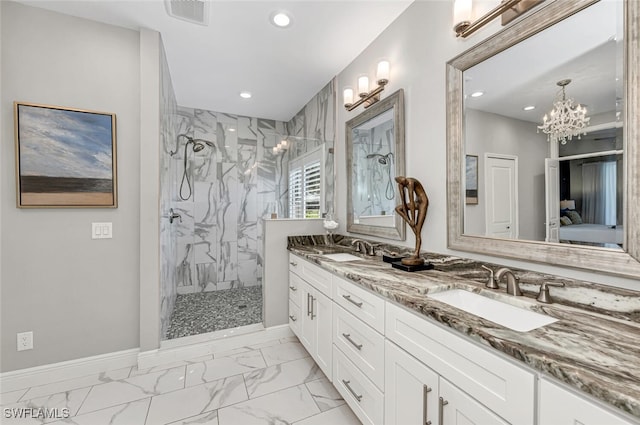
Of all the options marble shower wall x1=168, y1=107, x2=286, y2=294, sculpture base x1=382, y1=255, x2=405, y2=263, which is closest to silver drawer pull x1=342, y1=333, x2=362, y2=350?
sculpture base x1=382, y1=255, x2=405, y2=263

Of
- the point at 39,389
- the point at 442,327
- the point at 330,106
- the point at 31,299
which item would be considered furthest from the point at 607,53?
the point at 39,389

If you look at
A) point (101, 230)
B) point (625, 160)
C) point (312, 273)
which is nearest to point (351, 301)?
point (312, 273)

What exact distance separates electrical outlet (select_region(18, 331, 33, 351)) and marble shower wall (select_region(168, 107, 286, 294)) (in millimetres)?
1633

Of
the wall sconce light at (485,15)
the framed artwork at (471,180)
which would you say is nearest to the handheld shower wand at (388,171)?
the framed artwork at (471,180)

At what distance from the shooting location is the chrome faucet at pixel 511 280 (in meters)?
1.16

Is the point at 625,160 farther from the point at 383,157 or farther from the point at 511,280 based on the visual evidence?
the point at 383,157

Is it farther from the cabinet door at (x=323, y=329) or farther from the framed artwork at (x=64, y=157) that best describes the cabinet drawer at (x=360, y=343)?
the framed artwork at (x=64, y=157)

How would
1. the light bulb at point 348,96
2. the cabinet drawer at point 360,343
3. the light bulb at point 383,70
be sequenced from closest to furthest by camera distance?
1. the cabinet drawer at point 360,343
2. the light bulb at point 383,70
3. the light bulb at point 348,96

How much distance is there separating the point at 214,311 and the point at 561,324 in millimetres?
3077

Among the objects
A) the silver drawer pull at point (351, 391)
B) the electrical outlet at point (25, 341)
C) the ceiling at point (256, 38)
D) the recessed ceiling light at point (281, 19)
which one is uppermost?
the ceiling at point (256, 38)

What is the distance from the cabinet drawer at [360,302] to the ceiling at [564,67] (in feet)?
3.64

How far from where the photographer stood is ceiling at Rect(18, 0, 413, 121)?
6.30 feet

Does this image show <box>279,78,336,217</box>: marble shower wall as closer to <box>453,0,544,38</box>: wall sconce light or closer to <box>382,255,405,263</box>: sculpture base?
<box>382,255,405,263</box>: sculpture base

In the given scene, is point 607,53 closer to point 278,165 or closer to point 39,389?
point 278,165
